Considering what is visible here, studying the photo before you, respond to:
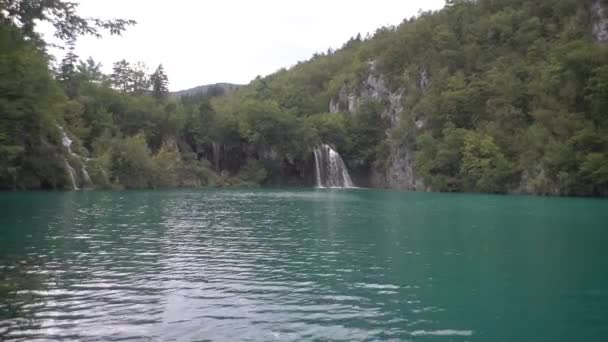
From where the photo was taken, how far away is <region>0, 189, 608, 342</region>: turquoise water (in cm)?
886

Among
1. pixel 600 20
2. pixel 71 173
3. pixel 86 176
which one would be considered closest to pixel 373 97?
pixel 600 20

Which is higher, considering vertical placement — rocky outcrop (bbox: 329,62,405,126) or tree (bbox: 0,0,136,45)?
rocky outcrop (bbox: 329,62,405,126)

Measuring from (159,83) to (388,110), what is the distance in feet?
140

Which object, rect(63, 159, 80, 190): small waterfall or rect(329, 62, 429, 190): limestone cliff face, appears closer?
rect(63, 159, 80, 190): small waterfall

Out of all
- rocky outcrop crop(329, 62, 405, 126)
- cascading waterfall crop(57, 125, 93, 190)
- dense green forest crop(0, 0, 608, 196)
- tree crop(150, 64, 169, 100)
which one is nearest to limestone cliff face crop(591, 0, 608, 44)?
dense green forest crop(0, 0, 608, 196)

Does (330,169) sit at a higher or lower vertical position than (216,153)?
lower

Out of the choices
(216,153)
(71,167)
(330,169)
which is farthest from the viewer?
(330,169)

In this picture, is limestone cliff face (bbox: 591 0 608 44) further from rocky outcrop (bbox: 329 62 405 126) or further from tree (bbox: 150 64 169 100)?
tree (bbox: 150 64 169 100)

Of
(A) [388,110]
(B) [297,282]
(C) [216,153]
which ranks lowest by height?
(B) [297,282]

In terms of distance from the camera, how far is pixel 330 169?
85.6m

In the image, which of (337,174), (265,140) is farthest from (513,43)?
(265,140)

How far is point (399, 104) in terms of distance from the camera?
300ft

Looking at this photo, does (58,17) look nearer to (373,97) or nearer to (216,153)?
(216,153)

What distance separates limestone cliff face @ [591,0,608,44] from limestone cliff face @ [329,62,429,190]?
2550 cm
